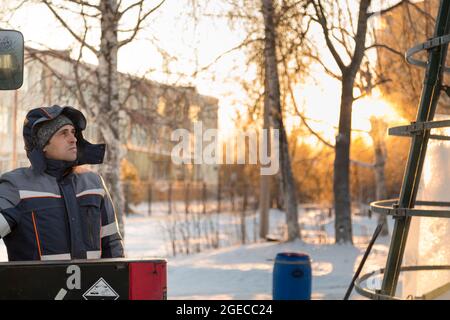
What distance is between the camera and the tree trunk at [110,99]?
11.8 meters

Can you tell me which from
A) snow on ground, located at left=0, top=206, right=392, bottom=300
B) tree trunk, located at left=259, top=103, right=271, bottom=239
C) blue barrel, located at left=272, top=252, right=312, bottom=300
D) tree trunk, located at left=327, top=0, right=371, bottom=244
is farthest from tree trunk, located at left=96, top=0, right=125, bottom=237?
tree trunk, located at left=259, top=103, right=271, bottom=239

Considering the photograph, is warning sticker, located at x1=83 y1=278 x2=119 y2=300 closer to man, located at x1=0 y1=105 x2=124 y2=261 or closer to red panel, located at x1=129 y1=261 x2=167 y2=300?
red panel, located at x1=129 y1=261 x2=167 y2=300

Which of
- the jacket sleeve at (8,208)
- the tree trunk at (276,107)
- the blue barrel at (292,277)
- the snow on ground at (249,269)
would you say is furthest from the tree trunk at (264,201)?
the jacket sleeve at (8,208)

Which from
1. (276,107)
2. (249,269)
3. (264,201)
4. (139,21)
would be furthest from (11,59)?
(264,201)

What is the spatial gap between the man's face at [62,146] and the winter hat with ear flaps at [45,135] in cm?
4

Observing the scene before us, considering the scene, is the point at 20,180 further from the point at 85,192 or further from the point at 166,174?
the point at 166,174

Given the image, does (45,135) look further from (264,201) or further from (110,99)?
(264,201)

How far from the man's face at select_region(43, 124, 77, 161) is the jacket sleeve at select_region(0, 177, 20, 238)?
10.6 inches

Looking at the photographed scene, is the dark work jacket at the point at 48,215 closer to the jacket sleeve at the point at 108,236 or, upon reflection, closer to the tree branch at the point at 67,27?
the jacket sleeve at the point at 108,236

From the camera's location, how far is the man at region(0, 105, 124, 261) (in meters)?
3.55

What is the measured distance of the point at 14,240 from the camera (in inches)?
140

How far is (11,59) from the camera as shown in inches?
150

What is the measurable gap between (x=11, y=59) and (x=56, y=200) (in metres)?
0.77

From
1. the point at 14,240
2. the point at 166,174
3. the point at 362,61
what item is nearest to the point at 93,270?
the point at 14,240
